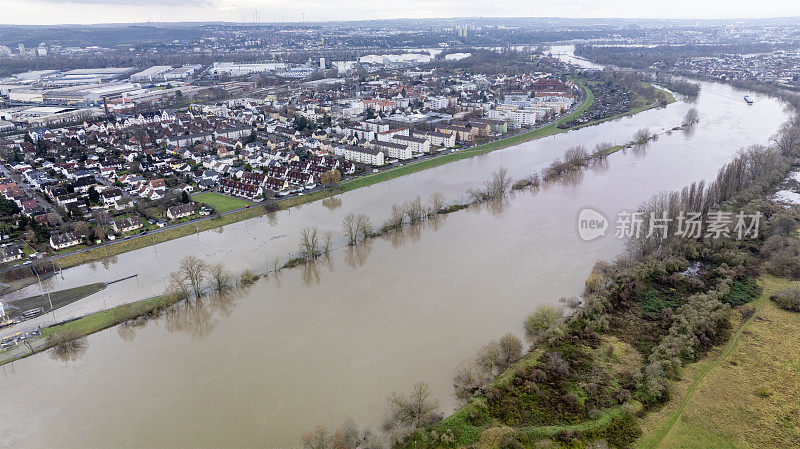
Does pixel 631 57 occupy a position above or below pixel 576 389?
above

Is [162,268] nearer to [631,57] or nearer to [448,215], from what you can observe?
[448,215]

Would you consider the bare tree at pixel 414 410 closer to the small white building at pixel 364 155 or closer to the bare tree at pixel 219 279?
the bare tree at pixel 219 279

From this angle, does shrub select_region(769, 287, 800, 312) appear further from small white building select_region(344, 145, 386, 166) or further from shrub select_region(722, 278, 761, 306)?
small white building select_region(344, 145, 386, 166)

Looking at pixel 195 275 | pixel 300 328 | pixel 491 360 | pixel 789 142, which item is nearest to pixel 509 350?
pixel 491 360

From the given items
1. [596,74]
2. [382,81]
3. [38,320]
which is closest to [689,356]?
[38,320]

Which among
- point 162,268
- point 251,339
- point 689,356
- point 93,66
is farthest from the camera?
point 93,66

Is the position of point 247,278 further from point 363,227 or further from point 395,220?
point 395,220

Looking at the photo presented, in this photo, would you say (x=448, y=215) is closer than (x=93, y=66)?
Yes

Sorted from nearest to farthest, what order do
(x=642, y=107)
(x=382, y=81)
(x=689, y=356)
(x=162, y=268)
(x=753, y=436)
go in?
(x=753, y=436), (x=689, y=356), (x=162, y=268), (x=642, y=107), (x=382, y=81)
